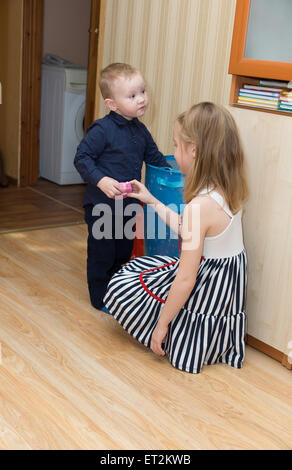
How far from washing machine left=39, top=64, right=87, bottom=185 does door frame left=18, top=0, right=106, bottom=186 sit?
0.46ft

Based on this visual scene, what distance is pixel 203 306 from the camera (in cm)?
Result: 190

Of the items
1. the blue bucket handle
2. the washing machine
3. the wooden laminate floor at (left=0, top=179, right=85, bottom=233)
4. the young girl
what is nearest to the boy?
the blue bucket handle

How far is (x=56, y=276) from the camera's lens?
2.67m

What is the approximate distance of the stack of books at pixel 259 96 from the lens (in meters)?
1.87

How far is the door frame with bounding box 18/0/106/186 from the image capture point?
413cm

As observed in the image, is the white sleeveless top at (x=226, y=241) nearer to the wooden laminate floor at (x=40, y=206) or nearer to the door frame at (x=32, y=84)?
the wooden laminate floor at (x=40, y=206)

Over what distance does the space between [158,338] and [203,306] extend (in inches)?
7.4

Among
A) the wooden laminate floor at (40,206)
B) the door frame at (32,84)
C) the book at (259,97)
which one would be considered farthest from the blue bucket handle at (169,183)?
the door frame at (32,84)

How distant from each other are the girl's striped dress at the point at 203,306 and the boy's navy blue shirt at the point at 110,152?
0.44 meters

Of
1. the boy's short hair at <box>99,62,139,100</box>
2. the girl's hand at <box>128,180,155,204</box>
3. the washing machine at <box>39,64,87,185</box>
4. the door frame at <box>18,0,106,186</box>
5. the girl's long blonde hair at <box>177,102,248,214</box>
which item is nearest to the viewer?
the girl's long blonde hair at <box>177,102,248,214</box>

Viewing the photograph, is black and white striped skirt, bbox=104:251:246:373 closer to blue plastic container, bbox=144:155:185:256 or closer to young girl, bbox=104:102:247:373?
young girl, bbox=104:102:247:373

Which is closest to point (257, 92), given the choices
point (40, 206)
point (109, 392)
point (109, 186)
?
point (109, 186)

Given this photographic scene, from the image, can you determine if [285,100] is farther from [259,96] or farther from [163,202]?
[163,202]
